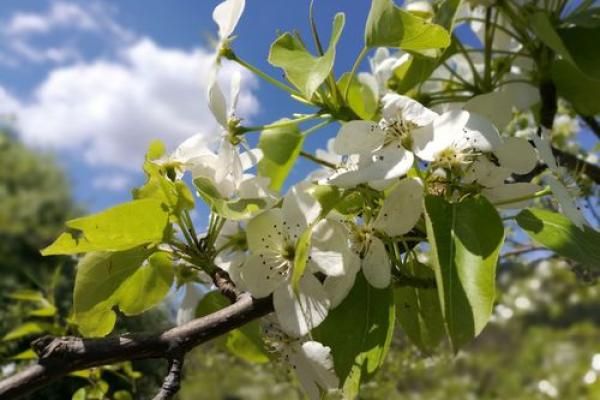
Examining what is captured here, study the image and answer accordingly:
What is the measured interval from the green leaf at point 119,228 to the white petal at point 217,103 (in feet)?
0.35

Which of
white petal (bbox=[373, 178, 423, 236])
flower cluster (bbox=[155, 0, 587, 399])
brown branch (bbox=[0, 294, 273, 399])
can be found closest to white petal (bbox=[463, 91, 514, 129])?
flower cluster (bbox=[155, 0, 587, 399])

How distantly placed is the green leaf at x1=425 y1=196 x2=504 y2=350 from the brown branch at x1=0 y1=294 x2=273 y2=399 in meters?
0.15

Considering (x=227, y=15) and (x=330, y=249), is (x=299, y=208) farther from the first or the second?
(x=227, y=15)

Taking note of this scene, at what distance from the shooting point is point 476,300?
1.24ft

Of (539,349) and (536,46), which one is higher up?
(536,46)

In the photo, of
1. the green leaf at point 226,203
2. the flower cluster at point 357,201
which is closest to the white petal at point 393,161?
the flower cluster at point 357,201

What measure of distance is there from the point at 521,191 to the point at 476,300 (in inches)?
4.7

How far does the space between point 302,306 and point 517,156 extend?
19 cm

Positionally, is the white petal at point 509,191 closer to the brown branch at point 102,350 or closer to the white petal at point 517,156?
the white petal at point 517,156

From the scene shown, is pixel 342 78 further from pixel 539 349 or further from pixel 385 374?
pixel 539 349

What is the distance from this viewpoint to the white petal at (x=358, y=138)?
461 millimetres

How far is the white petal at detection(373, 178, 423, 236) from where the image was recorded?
0.43 metres

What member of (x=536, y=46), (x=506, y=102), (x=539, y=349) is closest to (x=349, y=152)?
(x=506, y=102)

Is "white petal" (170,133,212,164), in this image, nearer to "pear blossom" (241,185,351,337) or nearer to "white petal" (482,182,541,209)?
"pear blossom" (241,185,351,337)
